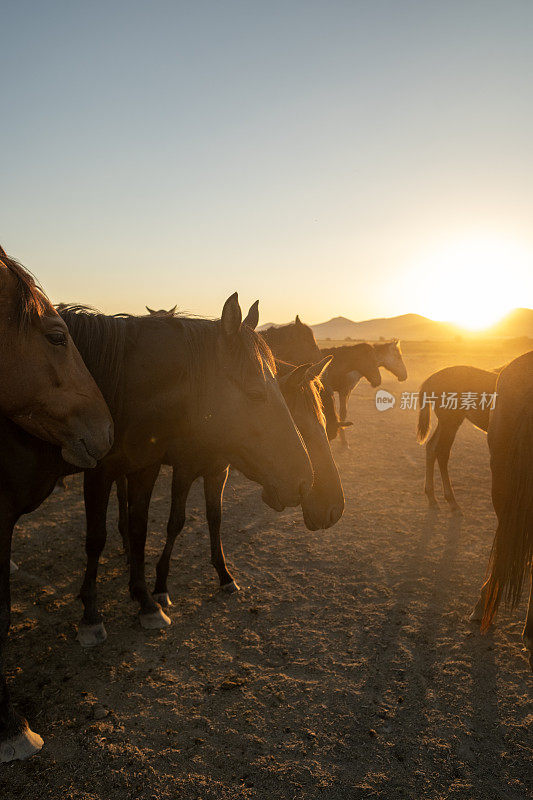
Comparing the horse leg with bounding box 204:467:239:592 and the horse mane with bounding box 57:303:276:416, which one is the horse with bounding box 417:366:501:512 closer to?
the horse leg with bounding box 204:467:239:592

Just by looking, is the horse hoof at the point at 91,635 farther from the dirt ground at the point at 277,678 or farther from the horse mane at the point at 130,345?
Result: the horse mane at the point at 130,345

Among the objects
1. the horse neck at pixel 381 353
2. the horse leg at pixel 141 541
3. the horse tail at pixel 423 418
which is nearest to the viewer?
the horse leg at pixel 141 541

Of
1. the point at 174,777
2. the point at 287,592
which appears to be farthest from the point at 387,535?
the point at 174,777

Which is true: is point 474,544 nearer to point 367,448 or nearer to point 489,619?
point 489,619

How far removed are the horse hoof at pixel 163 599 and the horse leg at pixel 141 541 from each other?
15 cm

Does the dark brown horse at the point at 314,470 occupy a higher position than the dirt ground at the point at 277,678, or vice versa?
the dark brown horse at the point at 314,470

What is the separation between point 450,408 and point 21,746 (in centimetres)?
639

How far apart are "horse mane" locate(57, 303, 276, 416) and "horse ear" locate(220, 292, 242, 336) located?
3.3 inches

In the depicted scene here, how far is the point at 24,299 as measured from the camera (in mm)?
1812

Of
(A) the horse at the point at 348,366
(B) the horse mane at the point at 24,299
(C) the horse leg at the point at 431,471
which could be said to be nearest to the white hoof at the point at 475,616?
(C) the horse leg at the point at 431,471

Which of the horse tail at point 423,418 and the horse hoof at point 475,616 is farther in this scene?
the horse tail at point 423,418

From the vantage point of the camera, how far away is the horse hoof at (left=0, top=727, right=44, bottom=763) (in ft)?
6.98

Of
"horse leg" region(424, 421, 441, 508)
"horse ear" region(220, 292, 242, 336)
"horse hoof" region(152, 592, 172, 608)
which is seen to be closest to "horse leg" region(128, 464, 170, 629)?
"horse hoof" region(152, 592, 172, 608)

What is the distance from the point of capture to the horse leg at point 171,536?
3674 millimetres
